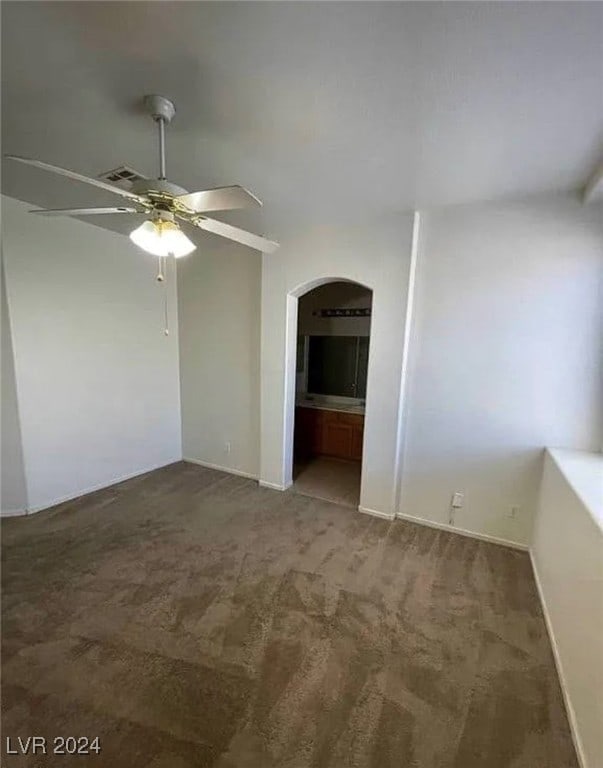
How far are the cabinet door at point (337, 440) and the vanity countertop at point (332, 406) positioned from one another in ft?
0.68

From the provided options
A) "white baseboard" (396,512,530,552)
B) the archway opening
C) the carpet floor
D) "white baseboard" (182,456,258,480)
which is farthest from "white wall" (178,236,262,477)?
"white baseboard" (396,512,530,552)

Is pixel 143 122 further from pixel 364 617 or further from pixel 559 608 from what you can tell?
pixel 559 608

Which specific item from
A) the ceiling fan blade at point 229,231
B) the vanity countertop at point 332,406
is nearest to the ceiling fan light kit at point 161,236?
the ceiling fan blade at point 229,231

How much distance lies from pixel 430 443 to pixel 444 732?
2.07m

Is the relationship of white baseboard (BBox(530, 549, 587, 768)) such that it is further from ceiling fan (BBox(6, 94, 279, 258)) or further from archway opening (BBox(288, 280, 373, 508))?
ceiling fan (BBox(6, 94, 279, 258))

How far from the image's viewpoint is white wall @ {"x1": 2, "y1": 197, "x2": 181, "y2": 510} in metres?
3.21

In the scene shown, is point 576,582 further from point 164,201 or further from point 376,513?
point 164,201

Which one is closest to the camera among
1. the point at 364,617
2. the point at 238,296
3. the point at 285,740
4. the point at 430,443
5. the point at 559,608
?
the point at 285,740

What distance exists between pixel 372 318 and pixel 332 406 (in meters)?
2.09

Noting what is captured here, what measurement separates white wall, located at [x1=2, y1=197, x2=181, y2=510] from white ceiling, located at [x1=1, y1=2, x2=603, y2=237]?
93 cm

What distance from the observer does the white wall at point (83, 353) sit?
3.21 meters

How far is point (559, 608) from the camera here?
1.99m

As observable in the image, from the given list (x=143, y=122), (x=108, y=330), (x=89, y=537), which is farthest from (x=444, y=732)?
(x=108, y=330)

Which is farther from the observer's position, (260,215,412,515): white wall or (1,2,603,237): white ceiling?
(260,215,412,515): white wall
